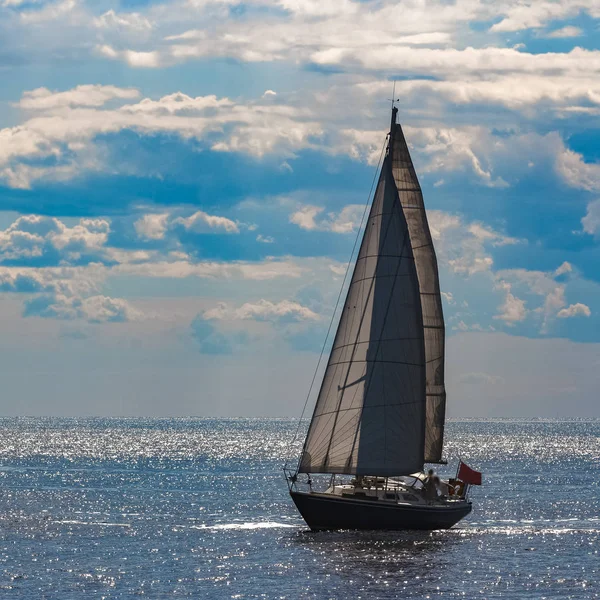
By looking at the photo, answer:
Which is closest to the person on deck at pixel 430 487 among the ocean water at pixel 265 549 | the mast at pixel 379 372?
the mast at pixel 379 372

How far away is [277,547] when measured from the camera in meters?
68.0

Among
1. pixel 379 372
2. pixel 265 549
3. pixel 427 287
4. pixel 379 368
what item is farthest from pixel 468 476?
pixel 265 549

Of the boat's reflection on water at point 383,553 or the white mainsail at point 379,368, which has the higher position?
the white mainsail at point 379,368

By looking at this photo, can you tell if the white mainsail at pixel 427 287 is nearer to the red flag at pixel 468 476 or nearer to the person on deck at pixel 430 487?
the red flag at pixel 468 476

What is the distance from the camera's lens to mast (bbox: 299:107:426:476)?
69688 millimetres

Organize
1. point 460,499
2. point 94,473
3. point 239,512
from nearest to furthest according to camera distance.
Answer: point 460,499 < point 239,512 < point 94,473

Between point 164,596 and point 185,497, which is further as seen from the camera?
point 185,497

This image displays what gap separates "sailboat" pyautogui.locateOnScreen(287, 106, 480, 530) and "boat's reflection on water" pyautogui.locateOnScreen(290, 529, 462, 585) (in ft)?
2.95

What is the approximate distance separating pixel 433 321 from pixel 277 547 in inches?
639

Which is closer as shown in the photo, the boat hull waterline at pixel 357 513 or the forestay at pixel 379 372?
the boat hull waterline at pixel 357 513

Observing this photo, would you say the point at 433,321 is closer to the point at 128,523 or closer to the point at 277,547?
the point at 277,547

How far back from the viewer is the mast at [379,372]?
6969 cm

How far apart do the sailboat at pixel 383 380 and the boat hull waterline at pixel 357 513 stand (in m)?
0.09

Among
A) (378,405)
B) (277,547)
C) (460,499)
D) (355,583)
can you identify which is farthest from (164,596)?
(460,499)
